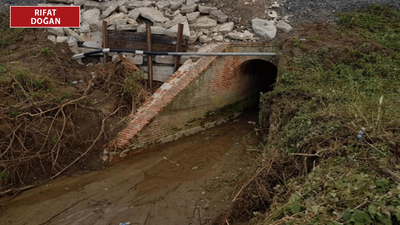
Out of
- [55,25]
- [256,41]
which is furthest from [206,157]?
[55,25]

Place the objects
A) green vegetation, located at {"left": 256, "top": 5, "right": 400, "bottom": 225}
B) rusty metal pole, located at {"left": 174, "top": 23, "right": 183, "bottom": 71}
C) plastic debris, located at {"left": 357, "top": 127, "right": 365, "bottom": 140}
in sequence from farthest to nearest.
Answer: rusty metal pole, located at {"left": 174, "top": 23, "right": 183, "bottom": 71} < plastic debris, located at {"left": 357, "top": 127, "right": 365, "bottom": 140} < green vegetation, located at {"left": 256, "top": 5, "right": 400, "bottom": 225}

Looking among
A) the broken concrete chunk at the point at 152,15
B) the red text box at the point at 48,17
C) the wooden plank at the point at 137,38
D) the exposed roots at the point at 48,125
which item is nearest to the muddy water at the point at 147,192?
the exposed roots at the point at 48,125

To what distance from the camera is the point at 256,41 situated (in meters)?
9.71

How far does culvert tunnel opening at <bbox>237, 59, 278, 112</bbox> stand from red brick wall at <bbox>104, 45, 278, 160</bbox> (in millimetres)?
382

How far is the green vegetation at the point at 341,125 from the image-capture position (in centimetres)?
348

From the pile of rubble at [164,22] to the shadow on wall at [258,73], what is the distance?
93 cm

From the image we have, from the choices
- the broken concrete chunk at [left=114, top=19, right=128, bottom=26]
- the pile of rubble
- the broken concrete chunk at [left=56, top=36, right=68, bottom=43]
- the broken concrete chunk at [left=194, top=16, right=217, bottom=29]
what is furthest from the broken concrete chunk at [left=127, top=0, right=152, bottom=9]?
the broken concrete chunk at [left=56, top=36, right=68, bottom=43]

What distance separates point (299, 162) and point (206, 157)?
3435 millimetres

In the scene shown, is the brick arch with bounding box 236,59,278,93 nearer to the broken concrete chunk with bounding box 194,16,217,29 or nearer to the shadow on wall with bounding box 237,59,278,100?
the shadow on wall with bounding box 237,59,278,100

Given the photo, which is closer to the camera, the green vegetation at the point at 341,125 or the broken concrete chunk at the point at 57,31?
the green vegetation at the point at 341,125

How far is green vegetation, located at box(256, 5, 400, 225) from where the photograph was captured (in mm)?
3485

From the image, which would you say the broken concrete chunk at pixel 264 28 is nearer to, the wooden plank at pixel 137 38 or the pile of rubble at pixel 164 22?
the pile of rubble at pixel 164 22

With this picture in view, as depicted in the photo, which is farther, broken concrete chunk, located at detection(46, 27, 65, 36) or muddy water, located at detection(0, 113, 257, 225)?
broken concrete chunk, located at detection(46, 27, 65, 36)

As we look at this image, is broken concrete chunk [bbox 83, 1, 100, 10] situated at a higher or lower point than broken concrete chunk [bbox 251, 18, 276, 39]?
higher
